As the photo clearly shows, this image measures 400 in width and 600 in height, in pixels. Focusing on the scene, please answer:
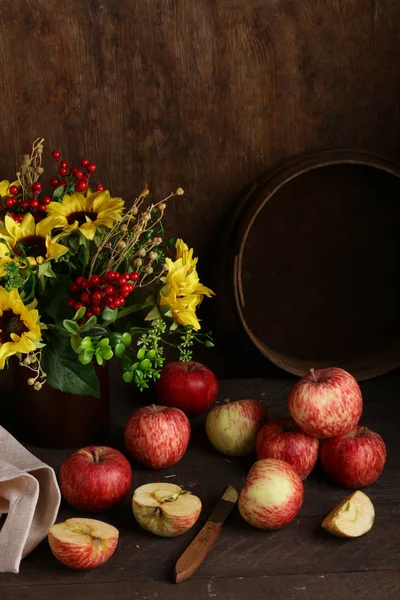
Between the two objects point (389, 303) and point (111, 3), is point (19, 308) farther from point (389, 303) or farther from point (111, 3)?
point (389, 303)

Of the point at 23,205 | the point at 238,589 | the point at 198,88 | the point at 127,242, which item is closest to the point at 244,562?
the point at 238,589

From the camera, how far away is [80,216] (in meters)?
1.44

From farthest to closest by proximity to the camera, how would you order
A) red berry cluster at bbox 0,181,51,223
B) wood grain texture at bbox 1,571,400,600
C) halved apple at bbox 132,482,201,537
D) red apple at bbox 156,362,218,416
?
red apple at bbox 156,362,218,416
red berry cluster at bbox 0,181,51,223
halved apple at bbox 132,482,201,537
wood grain texture at bbox 1,571,400,600

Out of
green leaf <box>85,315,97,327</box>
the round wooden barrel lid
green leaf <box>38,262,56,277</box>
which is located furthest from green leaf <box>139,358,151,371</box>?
the round wooden barrel lid

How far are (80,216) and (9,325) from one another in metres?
0.23

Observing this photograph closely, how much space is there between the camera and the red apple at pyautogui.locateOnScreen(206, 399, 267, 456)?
153cm

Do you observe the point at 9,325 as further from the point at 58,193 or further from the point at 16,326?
the point at 58,193

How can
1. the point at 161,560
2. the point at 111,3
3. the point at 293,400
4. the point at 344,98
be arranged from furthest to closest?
the point at 344,98
the point at 111,3
the point at 293,400
the point at 161,560

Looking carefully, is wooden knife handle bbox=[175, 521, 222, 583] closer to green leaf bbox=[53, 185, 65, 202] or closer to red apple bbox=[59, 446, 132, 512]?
red apple bbox=[59, 446, 132, 512]

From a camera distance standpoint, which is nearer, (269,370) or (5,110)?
(5,110)

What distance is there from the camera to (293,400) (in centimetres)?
144

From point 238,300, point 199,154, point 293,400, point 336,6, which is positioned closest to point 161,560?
point 293,400

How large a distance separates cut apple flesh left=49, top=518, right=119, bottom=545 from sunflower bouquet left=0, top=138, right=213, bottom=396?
227mm

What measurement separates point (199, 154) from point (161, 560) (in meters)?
0.92
